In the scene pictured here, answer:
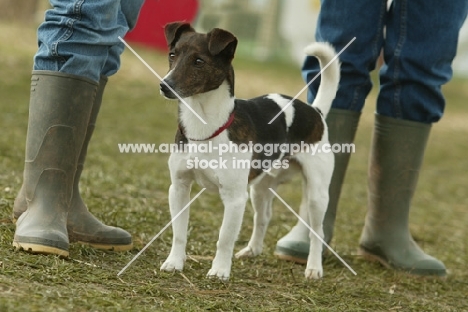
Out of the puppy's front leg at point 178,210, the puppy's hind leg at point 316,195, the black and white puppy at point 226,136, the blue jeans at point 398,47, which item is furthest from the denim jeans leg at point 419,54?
the puppy's front leg at point 178,210

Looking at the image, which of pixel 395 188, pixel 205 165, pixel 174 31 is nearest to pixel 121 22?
pixel 174 31

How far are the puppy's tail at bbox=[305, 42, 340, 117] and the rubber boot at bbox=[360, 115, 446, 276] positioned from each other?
0.33 meters

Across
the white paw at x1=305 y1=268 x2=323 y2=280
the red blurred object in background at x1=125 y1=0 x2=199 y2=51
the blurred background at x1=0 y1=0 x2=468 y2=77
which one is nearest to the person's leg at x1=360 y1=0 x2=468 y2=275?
the white paw at x1=305 y1=268 x2=323 y2=280

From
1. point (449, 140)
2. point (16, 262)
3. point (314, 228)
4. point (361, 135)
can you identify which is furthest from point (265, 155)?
point (449, 140)

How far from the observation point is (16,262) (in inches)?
96.8

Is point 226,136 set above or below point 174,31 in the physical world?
below

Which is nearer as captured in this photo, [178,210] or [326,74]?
[178,210]

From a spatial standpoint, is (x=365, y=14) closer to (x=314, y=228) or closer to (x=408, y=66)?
(x=408, y=66)

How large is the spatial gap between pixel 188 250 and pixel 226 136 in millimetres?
666

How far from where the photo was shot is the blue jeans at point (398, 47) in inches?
128

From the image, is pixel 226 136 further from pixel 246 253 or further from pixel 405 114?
pixel 405 114

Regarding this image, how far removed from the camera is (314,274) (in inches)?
120

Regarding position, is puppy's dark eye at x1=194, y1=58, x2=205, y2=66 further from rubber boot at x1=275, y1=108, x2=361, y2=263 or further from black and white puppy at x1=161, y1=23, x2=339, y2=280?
rubber boot at x1=275, y1=108, x2=361, y2=263

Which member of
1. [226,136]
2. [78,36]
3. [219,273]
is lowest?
[219,273]
